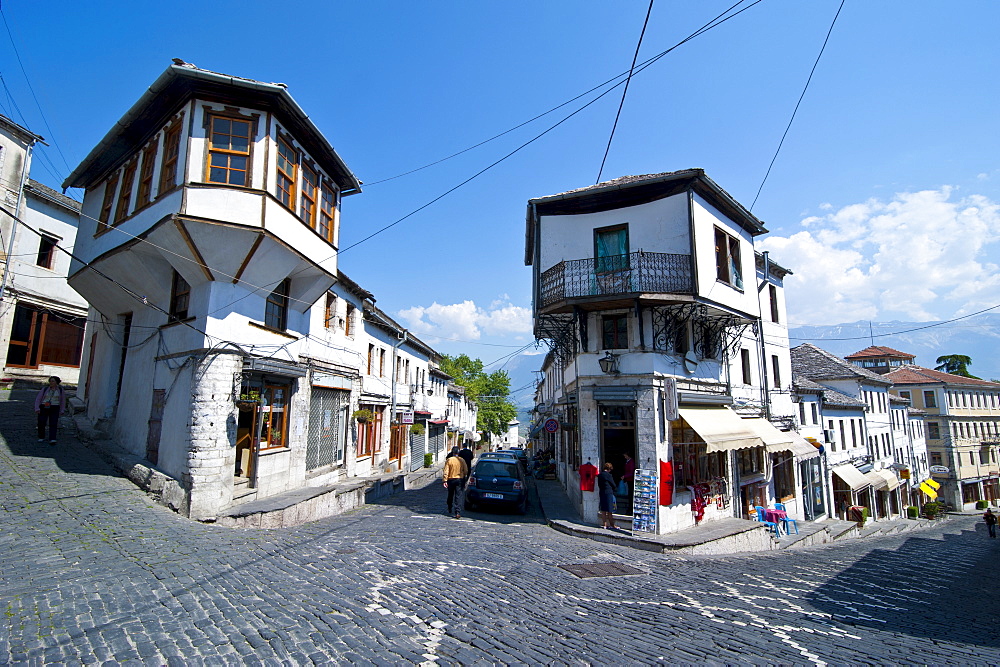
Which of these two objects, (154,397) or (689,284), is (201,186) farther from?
(689,284)

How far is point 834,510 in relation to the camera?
25.4 meters

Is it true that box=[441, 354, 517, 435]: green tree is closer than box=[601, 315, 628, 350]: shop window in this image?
No

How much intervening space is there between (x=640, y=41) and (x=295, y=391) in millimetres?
11417

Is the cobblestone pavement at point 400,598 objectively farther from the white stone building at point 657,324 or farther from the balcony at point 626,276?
the balcony at point 626,276

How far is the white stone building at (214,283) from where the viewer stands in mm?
10180

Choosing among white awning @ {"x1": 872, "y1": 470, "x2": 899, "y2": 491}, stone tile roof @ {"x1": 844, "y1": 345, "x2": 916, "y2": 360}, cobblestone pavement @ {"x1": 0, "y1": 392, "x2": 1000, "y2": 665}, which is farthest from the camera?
stone tile roof @ {"x1": 844, "y1": 345, "x2": 916, "y2": 360}

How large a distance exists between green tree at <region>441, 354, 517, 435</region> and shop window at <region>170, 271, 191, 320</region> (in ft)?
142

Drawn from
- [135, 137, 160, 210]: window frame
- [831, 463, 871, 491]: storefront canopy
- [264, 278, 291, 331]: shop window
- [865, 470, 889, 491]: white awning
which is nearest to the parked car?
[264, 278, 291, 331]: shop window

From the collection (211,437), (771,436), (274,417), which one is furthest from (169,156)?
(771,436)

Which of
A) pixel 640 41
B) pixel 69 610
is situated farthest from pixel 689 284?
pixel 69 610

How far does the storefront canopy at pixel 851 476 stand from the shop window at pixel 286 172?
92.8ft

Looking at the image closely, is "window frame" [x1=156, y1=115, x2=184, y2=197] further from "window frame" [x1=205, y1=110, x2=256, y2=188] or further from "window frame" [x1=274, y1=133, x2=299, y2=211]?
"window frame" [x1=274, y1=133, x2=299, y2=211]

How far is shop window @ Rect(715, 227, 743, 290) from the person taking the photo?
15.2m

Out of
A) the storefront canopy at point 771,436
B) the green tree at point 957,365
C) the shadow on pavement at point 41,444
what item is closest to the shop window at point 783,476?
the storefront canopy at point 771,436
